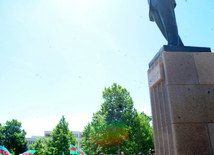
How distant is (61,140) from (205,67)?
3126cm

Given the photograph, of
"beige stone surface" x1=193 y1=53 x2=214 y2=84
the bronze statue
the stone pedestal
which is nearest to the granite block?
the stone pedestal

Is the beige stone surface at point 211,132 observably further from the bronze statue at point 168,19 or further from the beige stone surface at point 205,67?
the bronze statue at point 168,19

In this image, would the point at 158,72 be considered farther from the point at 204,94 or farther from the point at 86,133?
the point at 86,133

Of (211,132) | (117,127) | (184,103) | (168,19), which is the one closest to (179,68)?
(184,103)

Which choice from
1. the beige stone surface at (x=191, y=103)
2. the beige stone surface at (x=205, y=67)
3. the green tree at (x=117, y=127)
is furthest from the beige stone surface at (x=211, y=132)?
the green tree at (x=117, y=127)

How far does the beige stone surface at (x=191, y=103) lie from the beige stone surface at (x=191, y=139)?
139mm

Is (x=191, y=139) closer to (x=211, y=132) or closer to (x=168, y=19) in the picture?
(x=211, y=132)

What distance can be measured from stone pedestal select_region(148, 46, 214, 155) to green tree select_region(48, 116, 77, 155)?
29.7 m

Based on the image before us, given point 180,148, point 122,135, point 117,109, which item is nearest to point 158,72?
point 180,148

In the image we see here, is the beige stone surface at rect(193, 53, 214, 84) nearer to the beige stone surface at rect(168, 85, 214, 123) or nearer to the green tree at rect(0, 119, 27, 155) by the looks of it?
the beige stone surface at rect(168, 85, 214, 123)

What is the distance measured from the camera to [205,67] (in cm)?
462

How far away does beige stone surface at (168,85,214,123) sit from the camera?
4.14 meters

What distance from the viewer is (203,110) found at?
4230 millimetres

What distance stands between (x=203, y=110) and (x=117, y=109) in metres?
23.1
